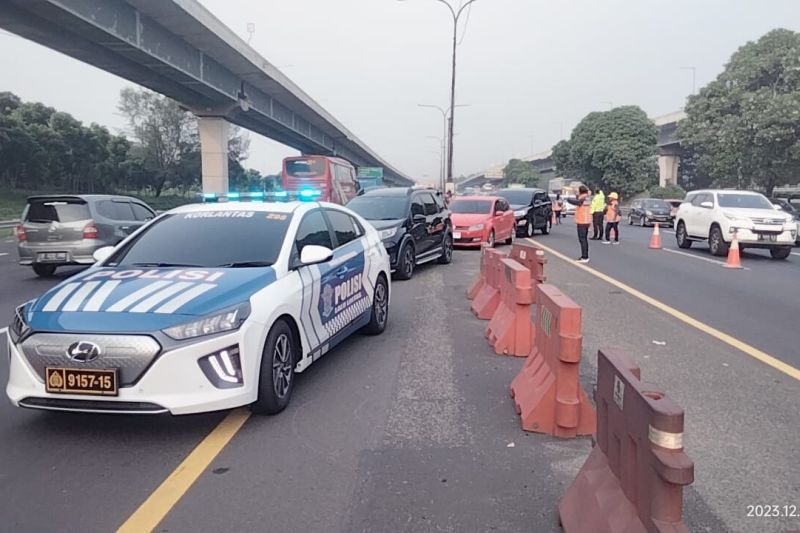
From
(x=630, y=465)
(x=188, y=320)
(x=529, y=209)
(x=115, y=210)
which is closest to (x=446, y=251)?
(x=115, y=210)

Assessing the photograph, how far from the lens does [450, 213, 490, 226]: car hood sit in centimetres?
1773

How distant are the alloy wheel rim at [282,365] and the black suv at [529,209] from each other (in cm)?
1841

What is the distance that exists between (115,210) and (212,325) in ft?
31.8

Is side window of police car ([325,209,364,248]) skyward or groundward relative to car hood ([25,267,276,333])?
skyward

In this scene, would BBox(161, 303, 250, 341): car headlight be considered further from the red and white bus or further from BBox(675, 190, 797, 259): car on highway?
the red and white bus

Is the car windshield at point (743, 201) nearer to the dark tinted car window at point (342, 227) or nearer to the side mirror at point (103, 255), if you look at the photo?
the dark tinted car window at point (342, 227)

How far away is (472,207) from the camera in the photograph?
736 inches

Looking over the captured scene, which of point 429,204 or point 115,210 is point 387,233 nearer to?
point 429,204

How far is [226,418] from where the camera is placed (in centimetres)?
475

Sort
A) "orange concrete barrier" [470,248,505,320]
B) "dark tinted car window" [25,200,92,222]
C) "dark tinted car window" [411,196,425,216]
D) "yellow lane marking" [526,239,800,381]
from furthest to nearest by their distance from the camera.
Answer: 1. "dark tinted car window" [411,196,425,216]
2. "dark tinted car window" [25,200,92,222]
3. "orange concrete barrier" [470,248,505,320]
4. "yellow lane marking" [526,239,800,381]

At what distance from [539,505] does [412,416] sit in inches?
58.9

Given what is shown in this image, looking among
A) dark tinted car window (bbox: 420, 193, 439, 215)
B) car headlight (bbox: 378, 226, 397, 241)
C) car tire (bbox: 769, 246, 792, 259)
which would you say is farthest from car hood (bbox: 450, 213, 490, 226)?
car tire (bbox: 769, 246, 792, 259)

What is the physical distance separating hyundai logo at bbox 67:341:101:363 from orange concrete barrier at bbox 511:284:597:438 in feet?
9.33

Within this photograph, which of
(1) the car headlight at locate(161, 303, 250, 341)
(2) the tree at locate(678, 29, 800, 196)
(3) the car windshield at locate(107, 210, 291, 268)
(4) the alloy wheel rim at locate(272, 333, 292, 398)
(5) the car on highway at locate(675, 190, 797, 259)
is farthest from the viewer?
(2) the tree at locate(678, 29, 800, 196)
